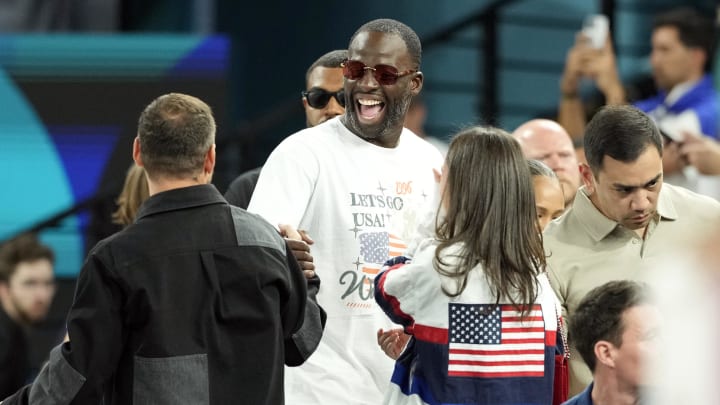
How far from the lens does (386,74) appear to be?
366 cm

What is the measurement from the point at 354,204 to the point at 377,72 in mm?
402

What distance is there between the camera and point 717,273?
34.9 inches

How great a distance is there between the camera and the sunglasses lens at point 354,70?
12.0 ft

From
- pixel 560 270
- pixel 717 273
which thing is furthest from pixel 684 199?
pixel 717 273

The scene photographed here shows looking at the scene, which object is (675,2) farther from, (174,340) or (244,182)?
(174,340)

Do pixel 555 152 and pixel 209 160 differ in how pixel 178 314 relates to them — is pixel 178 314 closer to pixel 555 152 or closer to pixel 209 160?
pixel 209 160

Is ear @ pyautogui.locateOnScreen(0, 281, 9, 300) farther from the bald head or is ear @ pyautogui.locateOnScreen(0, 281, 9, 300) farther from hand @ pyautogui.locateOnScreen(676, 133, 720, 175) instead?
hand @ pyautogui.locateOnScreen(676, 133, 720, 175)

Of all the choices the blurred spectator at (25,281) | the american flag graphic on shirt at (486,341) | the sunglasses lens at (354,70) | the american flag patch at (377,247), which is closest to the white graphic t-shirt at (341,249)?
the american flag patch at (377,247)

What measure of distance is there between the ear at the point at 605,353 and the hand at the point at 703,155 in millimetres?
3022

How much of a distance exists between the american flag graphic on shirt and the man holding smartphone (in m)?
3.03

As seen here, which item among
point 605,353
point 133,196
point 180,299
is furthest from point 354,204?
point 133,196

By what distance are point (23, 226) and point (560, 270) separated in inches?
216

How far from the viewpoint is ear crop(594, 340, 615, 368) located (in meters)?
2.80

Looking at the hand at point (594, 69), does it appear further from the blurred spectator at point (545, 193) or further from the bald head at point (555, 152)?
the blurred spectator at point (545, 193)
